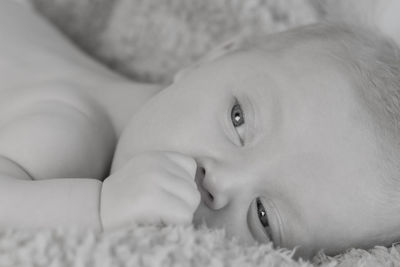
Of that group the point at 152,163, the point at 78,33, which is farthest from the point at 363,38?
the point at 78,33

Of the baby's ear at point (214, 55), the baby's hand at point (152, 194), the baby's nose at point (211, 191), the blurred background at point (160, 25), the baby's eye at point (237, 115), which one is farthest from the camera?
the blurred background at point (160, 25)

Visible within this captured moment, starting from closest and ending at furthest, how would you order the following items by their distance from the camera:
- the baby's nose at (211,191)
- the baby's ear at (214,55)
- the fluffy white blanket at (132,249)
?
Answer: the fluffy white blanket at (132,249), the baby's nose at (211,191), the baby's ear at (214,55)

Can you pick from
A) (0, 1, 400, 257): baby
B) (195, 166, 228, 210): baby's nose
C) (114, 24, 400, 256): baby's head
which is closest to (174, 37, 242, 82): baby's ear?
(0, 1, 400, 257): baby

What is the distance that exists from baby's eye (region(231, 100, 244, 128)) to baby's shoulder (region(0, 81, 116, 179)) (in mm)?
339

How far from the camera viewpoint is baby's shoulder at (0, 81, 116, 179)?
122 cm

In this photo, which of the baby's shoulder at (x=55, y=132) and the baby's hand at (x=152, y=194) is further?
the baby's shoulder at (x=55, y=132)

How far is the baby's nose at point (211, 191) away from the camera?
42.4 inches

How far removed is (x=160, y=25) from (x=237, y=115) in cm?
80

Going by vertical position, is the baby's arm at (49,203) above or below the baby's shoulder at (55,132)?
above

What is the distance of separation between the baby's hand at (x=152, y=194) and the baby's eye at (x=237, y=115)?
0.21 metres

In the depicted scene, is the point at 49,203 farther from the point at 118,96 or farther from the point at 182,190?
the point at 118,96

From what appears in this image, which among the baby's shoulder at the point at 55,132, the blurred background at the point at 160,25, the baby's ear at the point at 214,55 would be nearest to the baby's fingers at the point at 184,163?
the baby's shoulder at the point at 55,132

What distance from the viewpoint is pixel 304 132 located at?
3.77 ft

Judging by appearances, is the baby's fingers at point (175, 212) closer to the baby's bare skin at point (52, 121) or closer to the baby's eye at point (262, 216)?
the baby's bare skin at point (52, 121)
